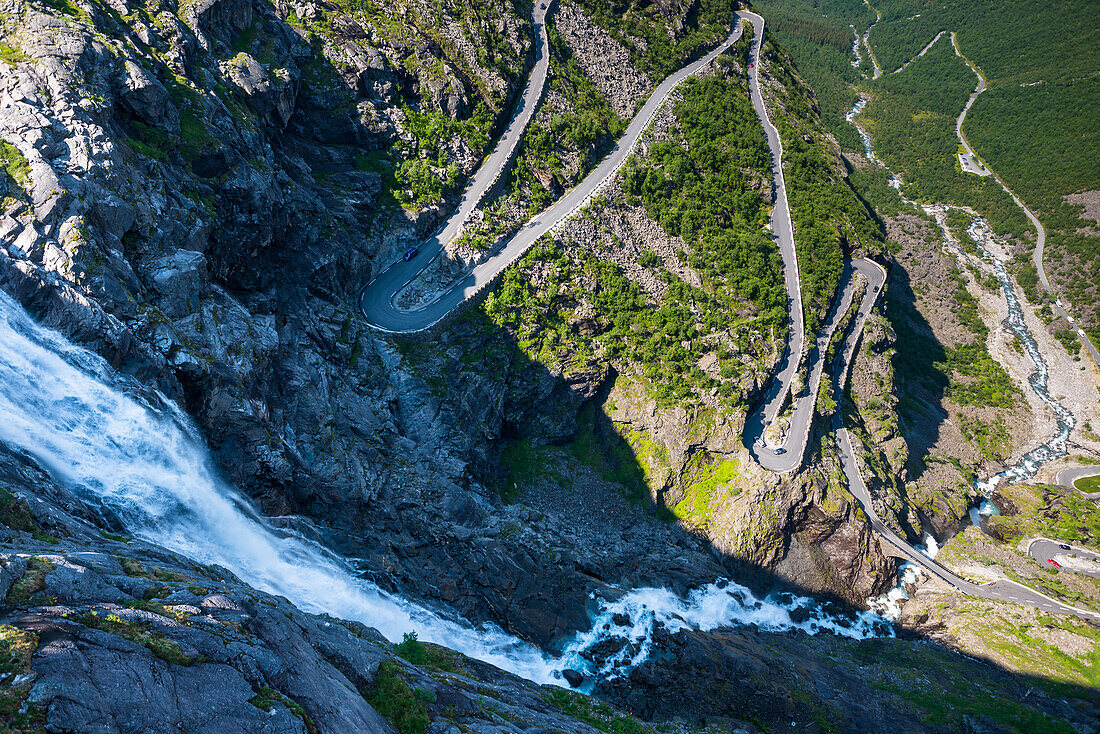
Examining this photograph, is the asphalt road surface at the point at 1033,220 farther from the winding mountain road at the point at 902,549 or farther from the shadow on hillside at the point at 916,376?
the winding mountain road at the point at 902,549

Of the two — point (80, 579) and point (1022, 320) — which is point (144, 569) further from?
point (1022, 320)

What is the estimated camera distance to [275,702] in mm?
15820

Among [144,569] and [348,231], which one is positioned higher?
[348,231]

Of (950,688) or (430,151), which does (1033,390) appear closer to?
(950,688)

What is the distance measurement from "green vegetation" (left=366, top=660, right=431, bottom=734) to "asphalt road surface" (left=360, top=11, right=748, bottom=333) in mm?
36795

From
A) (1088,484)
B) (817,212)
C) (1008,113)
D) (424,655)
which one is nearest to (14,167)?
(424,655)

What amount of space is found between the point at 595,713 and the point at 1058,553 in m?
61.4

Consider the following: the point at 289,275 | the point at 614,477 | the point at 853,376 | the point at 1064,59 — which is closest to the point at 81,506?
the point at 289,275

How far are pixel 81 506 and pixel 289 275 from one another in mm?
28602

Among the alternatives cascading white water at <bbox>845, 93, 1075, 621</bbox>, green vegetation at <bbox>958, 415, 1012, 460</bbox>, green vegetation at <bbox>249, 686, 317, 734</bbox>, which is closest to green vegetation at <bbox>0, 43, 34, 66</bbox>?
green vegetation at <bbox>249, 686, 317, 734</bbox>

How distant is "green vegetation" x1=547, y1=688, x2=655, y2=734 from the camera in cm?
3020

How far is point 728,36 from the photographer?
86688mm

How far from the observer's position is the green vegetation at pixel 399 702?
2002cm

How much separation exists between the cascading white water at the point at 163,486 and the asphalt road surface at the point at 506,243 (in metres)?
23.9
